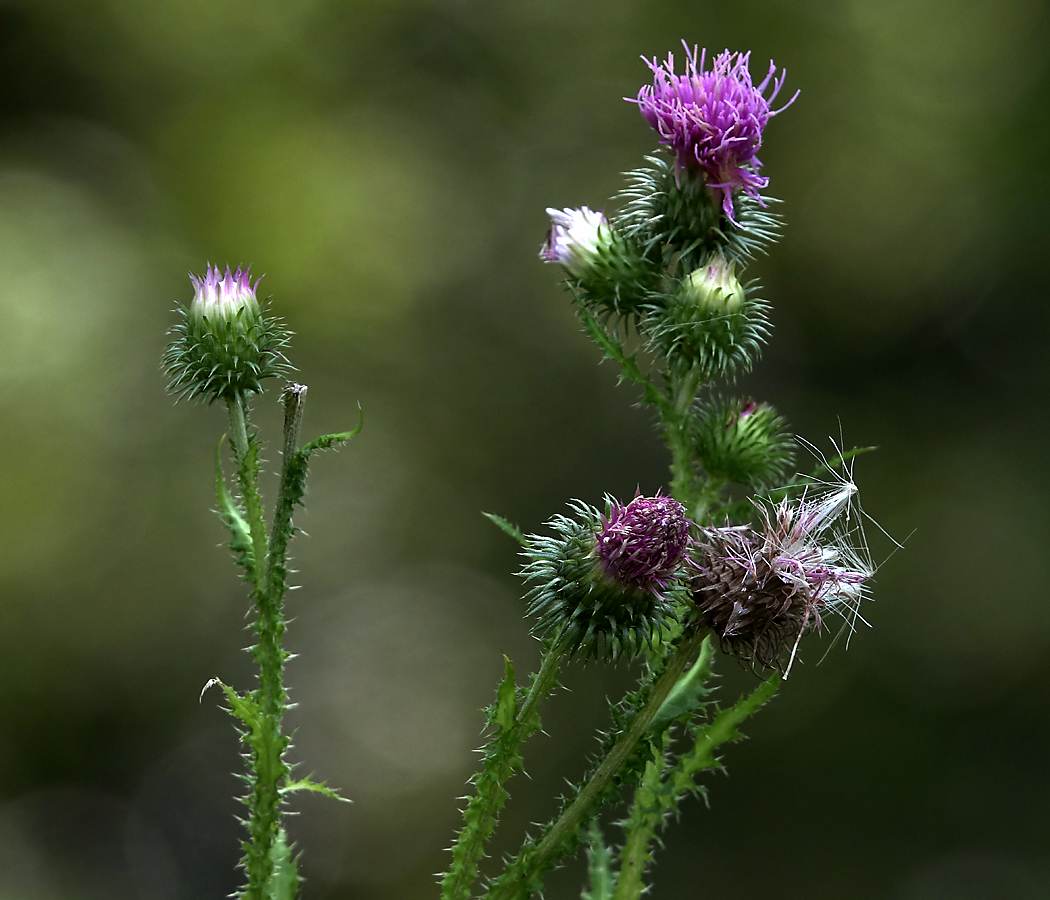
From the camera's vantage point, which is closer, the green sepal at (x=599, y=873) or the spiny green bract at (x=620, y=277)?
the green sepal at (x=599, y=873)

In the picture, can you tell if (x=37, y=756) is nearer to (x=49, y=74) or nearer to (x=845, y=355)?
(x=49, y=74)

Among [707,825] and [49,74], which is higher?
[49,74]

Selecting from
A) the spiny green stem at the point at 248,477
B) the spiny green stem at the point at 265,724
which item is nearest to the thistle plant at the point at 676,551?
the spiny green stem at the point at 265,724

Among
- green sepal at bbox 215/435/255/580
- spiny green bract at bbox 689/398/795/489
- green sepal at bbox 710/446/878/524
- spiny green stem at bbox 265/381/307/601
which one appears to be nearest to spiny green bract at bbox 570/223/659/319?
spiny green bract at bbox 689/398/795/489

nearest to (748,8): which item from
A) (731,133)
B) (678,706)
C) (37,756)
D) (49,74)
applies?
(49,74)

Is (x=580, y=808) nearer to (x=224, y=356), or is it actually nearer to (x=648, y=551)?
(x=648, y=551)

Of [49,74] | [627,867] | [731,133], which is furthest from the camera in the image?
[49,74]

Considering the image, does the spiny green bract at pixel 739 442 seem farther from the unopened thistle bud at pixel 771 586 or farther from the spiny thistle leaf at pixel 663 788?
the spiny thistle leaf at pixel 663 788
